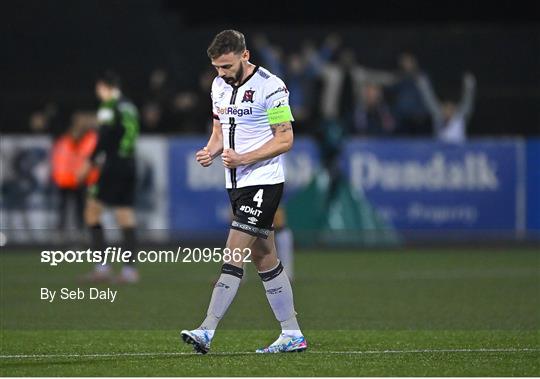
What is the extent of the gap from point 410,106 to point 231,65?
1566 cm

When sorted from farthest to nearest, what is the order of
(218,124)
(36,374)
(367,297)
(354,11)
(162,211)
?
(354,11), (162,211), (367,297), (218,124), (36,374)

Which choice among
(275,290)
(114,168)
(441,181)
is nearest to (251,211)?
(275,290)

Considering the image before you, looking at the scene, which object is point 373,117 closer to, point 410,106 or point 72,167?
point 410,106

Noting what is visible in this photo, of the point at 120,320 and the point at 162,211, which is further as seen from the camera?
the point at 162,211

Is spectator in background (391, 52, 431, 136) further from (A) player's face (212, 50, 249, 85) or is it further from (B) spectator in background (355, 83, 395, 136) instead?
(A) player's face (212, 50, 249, 85)

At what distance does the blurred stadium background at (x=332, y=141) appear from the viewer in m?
17.9

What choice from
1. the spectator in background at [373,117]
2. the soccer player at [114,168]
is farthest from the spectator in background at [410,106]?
the soccer player at [114,168]

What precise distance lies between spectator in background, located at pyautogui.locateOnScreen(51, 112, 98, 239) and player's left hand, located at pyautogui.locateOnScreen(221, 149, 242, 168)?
508 inches

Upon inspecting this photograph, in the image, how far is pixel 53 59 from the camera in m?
26.7

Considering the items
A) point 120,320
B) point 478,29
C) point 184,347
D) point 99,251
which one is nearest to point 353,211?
point 478,29

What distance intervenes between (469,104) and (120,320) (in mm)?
14092

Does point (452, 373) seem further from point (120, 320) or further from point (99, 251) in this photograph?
point (99, 251)

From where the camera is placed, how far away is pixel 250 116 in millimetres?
10156

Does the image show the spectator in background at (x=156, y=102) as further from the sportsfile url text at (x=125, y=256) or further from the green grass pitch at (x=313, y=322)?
the green grass pitch at (x=313, y=322)
